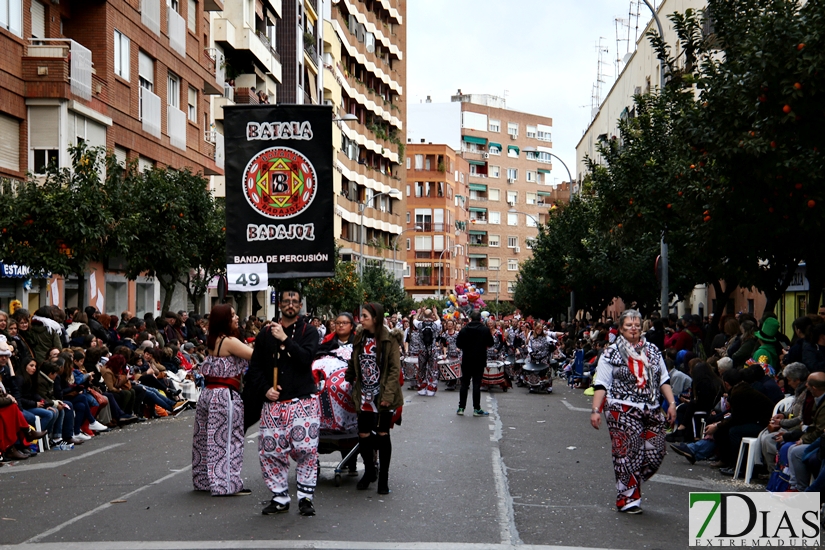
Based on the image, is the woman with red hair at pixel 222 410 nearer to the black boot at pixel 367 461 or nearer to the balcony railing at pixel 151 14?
the black boot at pixel 367 461

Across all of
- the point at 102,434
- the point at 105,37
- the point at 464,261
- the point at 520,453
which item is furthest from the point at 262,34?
the point at 464,261

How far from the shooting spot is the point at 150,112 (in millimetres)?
35125

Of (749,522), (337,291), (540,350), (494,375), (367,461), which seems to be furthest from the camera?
(337,291)

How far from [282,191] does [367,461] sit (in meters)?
4.92

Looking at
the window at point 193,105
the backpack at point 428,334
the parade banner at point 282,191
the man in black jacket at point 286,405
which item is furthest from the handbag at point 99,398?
the window at point 193,105

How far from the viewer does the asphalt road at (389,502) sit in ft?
29.3

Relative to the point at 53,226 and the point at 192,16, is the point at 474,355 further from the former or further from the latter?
the point at 192,16

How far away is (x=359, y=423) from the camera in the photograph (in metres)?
11.3

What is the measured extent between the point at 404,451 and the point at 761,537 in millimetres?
5633

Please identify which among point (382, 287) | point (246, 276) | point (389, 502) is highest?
point (382, 287)

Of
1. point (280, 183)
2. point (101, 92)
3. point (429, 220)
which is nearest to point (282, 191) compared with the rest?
point (280, 183)

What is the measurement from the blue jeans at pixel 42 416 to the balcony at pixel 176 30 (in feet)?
75.7

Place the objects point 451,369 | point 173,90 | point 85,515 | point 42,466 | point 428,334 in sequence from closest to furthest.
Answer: point 85,515, point 42,466, point 428,334, point 451,369, point 173,90

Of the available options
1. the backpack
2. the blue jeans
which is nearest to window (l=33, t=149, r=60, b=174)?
the backpack
